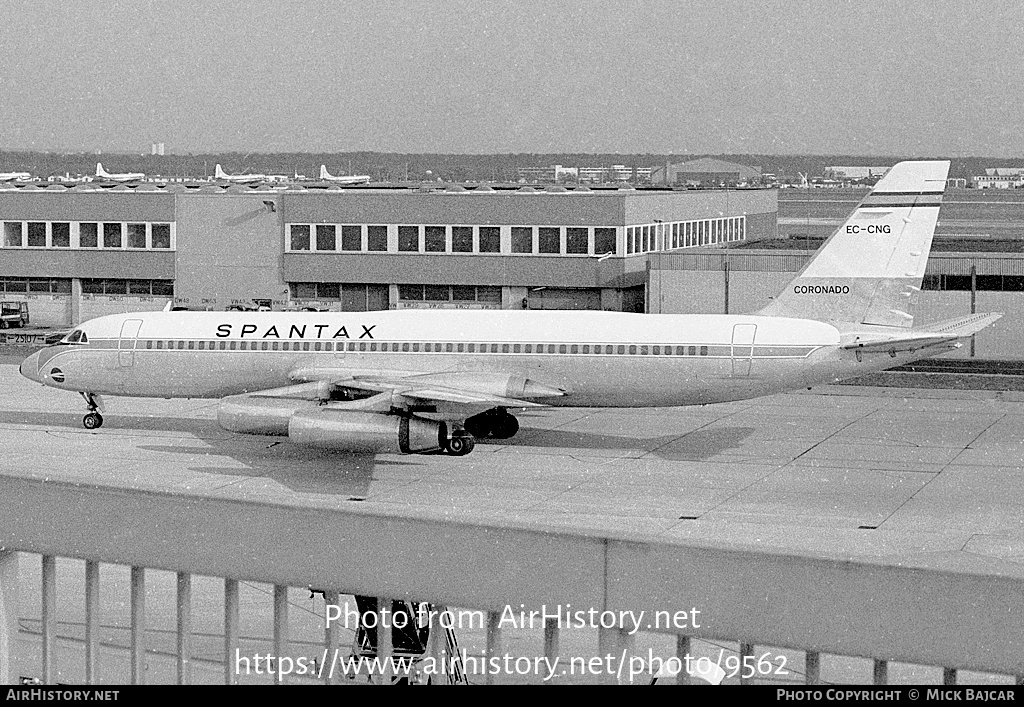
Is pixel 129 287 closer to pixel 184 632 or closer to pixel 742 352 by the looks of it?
pixel 742 352

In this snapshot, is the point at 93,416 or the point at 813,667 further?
the point at 93,416

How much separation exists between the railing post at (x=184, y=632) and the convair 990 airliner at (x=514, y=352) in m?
24.6

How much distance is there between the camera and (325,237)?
66000 millimetres

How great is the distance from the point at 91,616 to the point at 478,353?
29380mm

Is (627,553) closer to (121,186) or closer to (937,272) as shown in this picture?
(937,272)

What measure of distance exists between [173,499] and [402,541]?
3.90ft

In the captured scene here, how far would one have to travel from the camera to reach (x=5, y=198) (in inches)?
2729

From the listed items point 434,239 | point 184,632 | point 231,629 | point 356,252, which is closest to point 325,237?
point 356,252

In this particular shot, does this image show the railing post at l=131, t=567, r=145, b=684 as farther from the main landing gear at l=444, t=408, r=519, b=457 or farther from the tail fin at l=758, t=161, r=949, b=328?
the tail fin at l=758, t=161, r=949, b=328

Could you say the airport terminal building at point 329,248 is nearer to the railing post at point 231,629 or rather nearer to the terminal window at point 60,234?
the terminal window at point 60,234

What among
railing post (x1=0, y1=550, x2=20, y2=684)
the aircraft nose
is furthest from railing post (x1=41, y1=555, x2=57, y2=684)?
the aircraft nose

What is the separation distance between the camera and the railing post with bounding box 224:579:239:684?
646cm

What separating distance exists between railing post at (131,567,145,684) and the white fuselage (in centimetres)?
2796

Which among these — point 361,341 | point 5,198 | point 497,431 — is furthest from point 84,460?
point 5,198
